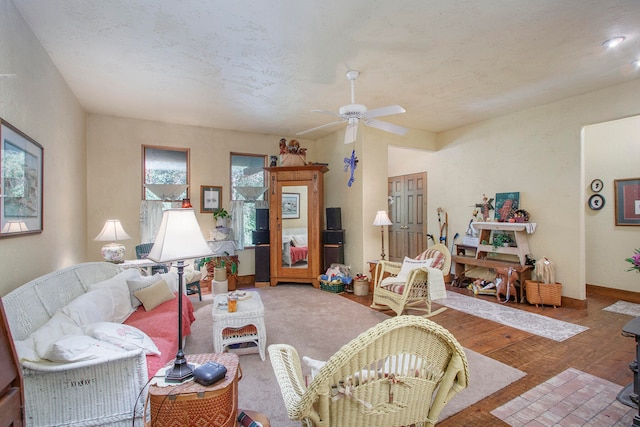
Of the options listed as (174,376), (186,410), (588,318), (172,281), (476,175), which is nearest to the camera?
(186,410)

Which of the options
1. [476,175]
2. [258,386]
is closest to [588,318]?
[476,175]

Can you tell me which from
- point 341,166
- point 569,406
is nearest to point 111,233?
point 341,166

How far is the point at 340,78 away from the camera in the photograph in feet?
11.3

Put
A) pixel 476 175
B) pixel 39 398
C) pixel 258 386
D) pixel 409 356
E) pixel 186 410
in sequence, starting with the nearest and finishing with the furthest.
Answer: pixel 409 356 → pixel 186 410 → pixel 39 398 → pixel 258 386 → pixel 476 175

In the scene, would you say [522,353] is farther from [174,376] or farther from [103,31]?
[103,31]

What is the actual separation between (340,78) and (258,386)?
3.17m

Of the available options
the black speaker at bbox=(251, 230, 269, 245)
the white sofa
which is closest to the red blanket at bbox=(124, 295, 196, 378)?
the white sofa

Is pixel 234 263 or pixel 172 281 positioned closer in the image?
pixel 172 281

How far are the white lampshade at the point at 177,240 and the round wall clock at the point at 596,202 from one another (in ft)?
19.6

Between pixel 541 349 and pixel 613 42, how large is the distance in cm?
293

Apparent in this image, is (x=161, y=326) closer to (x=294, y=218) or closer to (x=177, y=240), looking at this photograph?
(x=177, y=240)

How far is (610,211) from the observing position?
4.66 m

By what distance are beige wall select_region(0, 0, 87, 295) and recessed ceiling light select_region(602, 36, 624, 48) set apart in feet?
15.7

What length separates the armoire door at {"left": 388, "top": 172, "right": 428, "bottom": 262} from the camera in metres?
6.30
